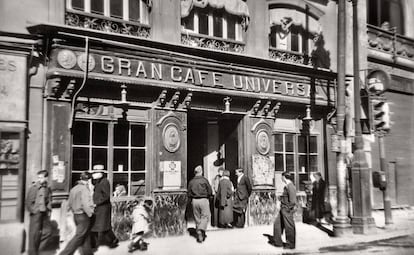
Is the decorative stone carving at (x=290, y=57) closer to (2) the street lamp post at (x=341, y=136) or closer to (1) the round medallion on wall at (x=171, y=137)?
(2) the street lamp post at (x=341, y=136)

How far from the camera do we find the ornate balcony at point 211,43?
12.9 metres

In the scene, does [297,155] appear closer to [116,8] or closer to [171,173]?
[171,173]

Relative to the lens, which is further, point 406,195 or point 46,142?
point 406,195

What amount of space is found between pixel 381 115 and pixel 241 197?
4843mm

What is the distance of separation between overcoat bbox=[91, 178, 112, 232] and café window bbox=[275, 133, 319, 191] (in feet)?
20.2

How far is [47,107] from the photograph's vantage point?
10281mm

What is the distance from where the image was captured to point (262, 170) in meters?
14.0

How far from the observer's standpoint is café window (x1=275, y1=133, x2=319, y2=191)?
A: 14.8 metres

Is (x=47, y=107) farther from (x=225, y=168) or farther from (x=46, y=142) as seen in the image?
(x=225, y=168)

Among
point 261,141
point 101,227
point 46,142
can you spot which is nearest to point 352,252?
point 261,141

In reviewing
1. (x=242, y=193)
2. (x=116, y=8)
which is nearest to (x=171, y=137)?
(x=242, y=193)

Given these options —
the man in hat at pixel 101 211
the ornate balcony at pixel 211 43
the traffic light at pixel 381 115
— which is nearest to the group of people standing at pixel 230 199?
the man in hat at pixel 101 211

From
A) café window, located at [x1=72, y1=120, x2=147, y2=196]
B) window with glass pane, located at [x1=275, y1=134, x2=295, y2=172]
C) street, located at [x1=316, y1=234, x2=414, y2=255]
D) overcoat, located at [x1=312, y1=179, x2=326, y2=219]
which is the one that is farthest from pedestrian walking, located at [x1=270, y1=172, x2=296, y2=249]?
overcoat, located at [x1=312, y1=179, x2=326, y2=219]

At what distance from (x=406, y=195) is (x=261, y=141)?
835 cm
